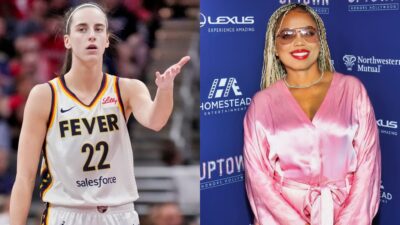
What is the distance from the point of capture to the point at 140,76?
402 cm

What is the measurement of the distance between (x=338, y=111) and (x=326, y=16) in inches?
28.0

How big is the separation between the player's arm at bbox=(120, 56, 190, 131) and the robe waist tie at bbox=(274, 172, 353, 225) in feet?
2.71

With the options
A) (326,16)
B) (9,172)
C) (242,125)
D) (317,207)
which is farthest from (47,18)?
(317,207)

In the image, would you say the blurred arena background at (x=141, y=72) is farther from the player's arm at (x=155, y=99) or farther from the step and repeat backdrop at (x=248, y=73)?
the step and repeat backdrop at (x=248, y=73)

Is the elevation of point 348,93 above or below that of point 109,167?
above

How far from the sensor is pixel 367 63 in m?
3.49

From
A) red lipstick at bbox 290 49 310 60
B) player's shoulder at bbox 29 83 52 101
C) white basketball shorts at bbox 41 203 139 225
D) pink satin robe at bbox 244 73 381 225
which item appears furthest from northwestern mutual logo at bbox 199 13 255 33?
white basketball shorts at bbox 41 203 139 225

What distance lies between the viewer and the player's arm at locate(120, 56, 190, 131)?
244cm

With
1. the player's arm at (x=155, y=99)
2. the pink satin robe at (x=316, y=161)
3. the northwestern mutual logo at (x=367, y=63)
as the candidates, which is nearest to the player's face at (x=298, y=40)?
the pink satin robe at (x=316, y=161)

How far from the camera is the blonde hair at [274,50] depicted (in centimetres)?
320

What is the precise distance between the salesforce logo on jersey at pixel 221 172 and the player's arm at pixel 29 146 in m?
0.90

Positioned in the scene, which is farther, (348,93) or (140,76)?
(140,76)

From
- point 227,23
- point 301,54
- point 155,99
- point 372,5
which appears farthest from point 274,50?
point 155,99

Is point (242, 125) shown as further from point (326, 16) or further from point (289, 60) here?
point (326, 16)
